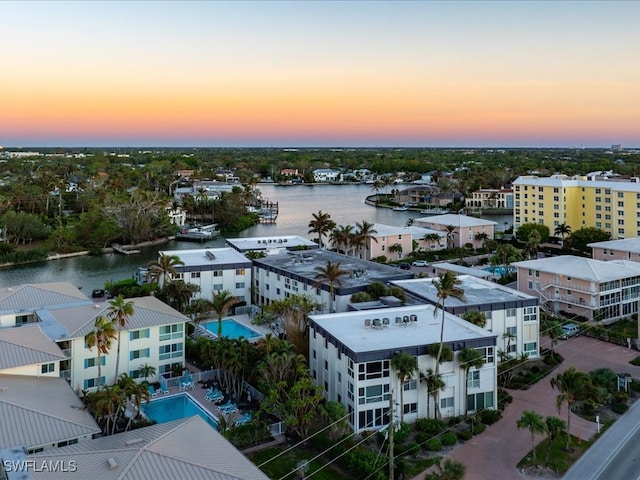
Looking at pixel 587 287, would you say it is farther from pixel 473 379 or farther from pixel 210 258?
pixel 210 258

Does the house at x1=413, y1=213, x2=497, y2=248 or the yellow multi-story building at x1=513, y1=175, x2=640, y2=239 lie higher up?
the yellow multi-story building at x1=513, y1=175, x2=640, y2=239

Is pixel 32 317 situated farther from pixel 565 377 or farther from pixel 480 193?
pixel 480 193

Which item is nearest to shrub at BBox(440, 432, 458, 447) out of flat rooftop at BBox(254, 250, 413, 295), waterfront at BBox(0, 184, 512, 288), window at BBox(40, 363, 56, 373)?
flat rooftop at BBox(254, 250, 413, 295)

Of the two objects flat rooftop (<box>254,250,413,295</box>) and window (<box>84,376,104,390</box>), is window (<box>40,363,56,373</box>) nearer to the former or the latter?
window (<box>84,376,104,390</box>)

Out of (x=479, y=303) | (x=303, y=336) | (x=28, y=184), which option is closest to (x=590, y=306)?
(x=479, y=303)

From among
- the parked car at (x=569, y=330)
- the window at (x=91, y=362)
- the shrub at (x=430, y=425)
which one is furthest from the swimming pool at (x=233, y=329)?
the parked car at (x=569, y=330)

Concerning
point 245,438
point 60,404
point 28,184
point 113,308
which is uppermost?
point 28,184
